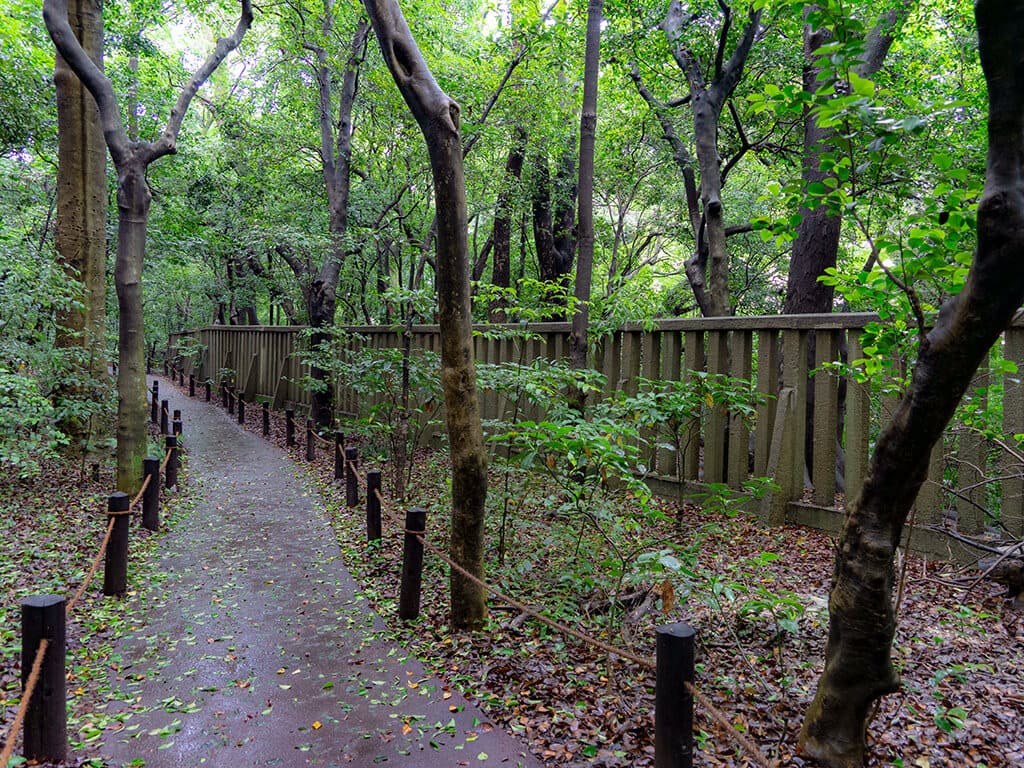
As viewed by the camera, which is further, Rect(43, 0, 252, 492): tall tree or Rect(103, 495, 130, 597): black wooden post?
Rect(43, 0, 252, 492): tall tree

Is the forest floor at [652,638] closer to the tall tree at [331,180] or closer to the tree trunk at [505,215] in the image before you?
the tall tree at [331,180]

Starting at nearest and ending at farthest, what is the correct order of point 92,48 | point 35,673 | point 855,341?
point 35,673 → point 855,341 → point 92,48

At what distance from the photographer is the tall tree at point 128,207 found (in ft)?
22.2

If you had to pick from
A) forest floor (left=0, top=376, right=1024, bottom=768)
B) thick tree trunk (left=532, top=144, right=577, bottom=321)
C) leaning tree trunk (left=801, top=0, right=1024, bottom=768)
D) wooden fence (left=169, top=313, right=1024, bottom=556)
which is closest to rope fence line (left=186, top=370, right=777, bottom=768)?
forest floor (left=0, top=376, right=1024, bottom=768)

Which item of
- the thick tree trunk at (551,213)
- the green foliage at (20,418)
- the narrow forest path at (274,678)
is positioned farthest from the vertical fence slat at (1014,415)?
the thick tree trunk at (551,213)

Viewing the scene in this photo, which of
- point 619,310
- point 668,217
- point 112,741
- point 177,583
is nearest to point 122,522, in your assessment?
point 177,583

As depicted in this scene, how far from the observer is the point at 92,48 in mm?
8375

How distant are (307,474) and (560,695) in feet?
25.8

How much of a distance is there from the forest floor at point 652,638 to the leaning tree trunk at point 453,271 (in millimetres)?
624

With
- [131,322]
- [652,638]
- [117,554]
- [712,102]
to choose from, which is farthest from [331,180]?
[652,638]

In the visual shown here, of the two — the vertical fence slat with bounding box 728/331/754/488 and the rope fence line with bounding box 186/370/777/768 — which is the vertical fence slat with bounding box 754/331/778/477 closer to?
the vertical fence slat with bounding box 728/331/754/488

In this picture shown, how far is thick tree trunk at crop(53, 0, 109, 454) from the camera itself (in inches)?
362

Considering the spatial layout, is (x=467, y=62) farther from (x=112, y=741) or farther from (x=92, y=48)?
(x=112, y=741)

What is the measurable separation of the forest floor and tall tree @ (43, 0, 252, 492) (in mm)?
1516
